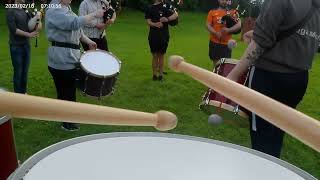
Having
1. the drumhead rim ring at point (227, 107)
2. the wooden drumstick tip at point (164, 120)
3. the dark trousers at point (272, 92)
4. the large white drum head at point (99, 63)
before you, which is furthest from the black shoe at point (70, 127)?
the wooden drumstick tip at point (164, 120)

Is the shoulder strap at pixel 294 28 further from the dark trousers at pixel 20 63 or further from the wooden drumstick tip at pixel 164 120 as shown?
the dark trousers at pixel 20 63

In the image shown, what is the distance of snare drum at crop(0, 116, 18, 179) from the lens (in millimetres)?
2090

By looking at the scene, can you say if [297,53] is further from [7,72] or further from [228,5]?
[7,72]

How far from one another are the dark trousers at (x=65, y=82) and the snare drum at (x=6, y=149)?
2.65 m

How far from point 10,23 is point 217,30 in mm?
3129

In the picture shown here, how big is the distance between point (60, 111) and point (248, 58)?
6.56 feet

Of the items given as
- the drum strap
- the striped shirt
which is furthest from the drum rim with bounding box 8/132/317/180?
the striped shirt

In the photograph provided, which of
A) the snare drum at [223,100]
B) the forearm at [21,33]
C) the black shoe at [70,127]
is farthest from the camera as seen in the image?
the forearm at [21,33]

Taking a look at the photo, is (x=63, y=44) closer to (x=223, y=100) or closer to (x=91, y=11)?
(x=91, y=11)

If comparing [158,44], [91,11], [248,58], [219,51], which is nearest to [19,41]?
[91,11]

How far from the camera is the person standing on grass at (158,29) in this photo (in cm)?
757

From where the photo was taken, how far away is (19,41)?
5.76 meters

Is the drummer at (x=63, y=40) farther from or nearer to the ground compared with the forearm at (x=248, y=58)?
nearer to the ground

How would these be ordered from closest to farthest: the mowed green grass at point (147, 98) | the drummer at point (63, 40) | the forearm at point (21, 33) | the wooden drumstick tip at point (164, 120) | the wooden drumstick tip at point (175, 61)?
the wooden drumstick tip at point (164, 120)
the wooden drumstick tip at point (175, 61)
the drummer at point (63, 40)
the mowed green grass at point (147, 98)
the forearm at point (21, 33)
